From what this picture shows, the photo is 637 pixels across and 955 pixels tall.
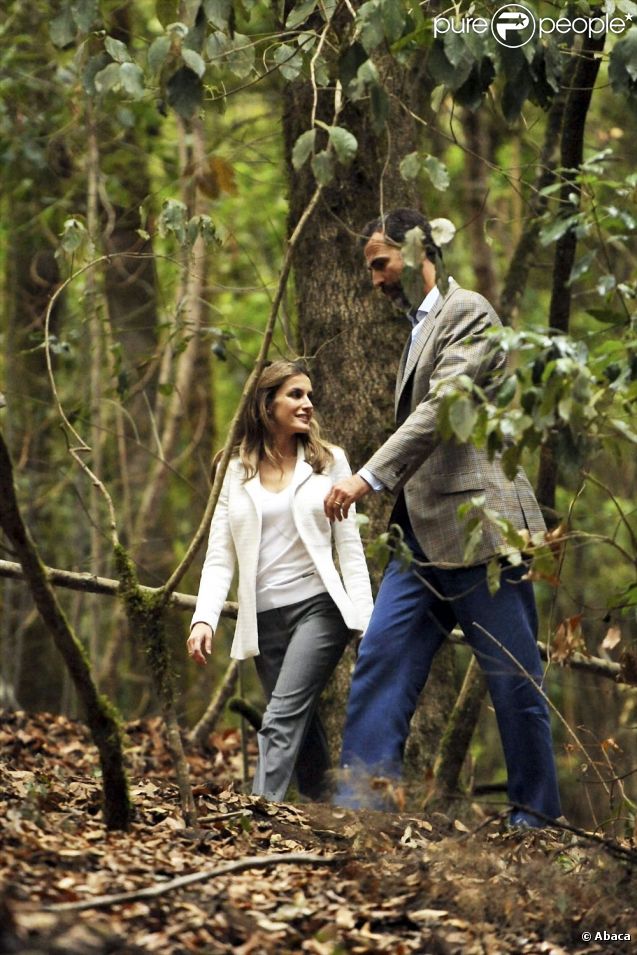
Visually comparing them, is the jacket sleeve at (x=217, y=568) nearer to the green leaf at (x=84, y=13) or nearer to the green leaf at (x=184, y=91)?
the green leaf at (x=184, y=91)

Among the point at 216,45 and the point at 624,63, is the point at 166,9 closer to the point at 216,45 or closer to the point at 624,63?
the point at 216,45

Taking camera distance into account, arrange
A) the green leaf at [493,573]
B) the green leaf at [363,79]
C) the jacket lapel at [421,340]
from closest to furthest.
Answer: the green leaf at [493,573] < the green leaf at [363,79] < the jacket lapel at [421,340]

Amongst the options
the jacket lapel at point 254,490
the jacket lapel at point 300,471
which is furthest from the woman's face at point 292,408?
the jacket lapel at point 254,490

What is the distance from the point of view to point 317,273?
278 inches

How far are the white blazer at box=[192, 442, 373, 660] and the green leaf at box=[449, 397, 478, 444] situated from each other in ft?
6.42

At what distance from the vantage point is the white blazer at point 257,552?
19.9ft

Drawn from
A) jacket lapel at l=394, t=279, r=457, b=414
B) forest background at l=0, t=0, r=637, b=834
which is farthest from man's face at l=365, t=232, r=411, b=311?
forest background at l=0, t=0, r=637, b=834

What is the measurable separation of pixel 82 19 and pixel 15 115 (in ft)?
22.4

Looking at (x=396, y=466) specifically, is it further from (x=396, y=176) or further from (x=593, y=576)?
(x=593, y=576)

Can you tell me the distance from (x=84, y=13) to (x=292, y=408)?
211 centimetres

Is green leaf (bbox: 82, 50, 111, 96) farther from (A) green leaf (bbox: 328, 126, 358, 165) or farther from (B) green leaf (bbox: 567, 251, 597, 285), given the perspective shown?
(B) green leaf (bbox: 567, 251, 597, 285)

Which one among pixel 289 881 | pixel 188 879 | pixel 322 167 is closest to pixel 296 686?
pixel 289 881

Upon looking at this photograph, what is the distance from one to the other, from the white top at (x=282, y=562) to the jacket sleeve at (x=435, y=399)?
2.40 feet

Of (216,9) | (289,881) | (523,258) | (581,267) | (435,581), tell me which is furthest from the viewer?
(523,258)
